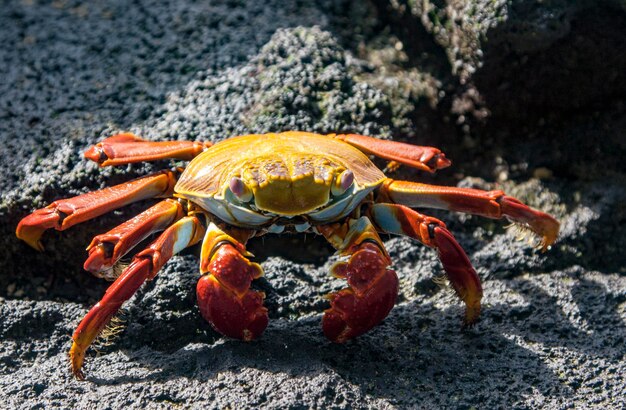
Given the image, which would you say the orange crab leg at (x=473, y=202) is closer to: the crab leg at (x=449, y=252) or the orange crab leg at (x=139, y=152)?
the crab leg at (x=449, y=252)

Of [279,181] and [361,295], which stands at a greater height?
[279,181]

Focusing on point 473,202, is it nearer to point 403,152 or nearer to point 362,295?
point 403,152

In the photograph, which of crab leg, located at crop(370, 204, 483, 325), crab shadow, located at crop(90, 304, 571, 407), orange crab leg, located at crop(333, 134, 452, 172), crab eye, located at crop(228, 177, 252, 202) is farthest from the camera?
orange crab leg, located at crop(333, 134, 452, 172)

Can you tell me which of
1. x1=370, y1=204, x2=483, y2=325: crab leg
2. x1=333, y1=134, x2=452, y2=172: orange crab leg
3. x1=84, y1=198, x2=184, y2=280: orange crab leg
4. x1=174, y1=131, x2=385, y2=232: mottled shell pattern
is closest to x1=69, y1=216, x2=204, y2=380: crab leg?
x1=84, y1=198, x2=184, y2=280: orange crab leg

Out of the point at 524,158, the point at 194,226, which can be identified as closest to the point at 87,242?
the point at 194,226

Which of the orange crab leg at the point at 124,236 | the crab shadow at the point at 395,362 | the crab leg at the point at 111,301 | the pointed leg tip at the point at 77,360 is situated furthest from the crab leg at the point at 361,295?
the pointed leg tip at the point at 77,360

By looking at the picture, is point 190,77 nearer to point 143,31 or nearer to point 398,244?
point 143,31

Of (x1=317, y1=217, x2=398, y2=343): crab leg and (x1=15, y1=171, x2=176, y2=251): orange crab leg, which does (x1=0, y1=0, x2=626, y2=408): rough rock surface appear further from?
(x1=15, y1=171, x2=176, y2=251): orange crab leg

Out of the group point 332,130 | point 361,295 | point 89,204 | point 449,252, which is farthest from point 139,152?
point 449,252
